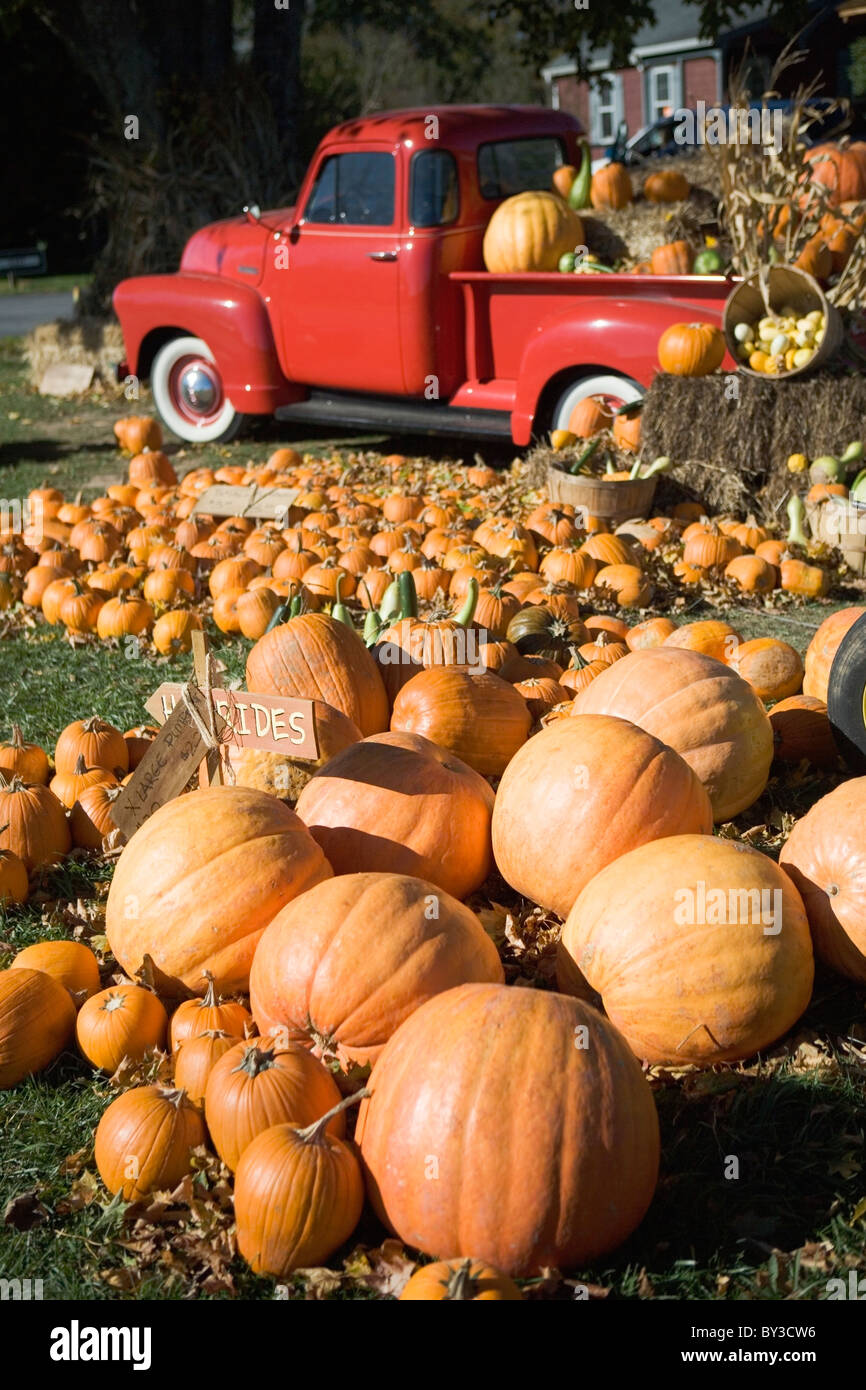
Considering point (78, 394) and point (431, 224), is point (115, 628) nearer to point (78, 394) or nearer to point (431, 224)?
point (431, 224)

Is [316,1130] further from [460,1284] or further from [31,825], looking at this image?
[31,825]

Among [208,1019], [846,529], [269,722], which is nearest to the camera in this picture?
[208,1019]

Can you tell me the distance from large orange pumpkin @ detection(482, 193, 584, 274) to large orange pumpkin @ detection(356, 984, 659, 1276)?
7404 mm

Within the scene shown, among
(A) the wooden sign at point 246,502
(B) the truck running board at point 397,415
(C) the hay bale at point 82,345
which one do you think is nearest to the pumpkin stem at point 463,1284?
(A) the wooden sign at point 246,502

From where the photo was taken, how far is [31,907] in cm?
358

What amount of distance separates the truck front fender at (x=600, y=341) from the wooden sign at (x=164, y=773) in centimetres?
524

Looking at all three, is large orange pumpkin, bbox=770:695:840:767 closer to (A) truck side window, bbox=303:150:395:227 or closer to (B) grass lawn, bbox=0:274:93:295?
(A) truck side window, bbox=303:150:395:227

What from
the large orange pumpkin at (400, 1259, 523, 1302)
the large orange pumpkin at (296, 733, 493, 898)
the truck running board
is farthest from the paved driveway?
the large orange pumpkin at (400, 1259, 523, 1302)

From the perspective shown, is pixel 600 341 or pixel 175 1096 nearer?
pixel 175 1096

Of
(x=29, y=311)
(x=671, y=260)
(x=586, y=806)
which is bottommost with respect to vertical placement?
(x=586, y=806)

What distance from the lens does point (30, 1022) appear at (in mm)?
2879

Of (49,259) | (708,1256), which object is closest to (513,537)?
(708,1256)

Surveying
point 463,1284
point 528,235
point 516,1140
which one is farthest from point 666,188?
point 463,1284

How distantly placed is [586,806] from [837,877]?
635 millimetres
